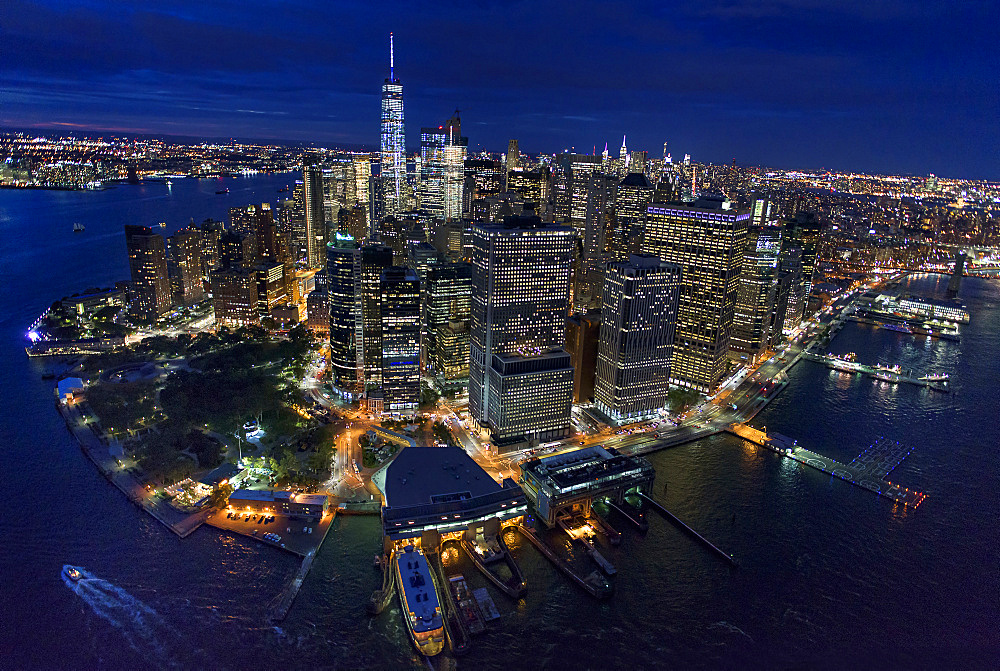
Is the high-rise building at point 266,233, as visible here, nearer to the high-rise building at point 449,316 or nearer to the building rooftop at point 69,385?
the high-rise building at point 449,316

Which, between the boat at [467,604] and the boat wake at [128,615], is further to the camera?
the boat at [467,604]

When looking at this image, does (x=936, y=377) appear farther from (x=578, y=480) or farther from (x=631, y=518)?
(x=578, y=480)

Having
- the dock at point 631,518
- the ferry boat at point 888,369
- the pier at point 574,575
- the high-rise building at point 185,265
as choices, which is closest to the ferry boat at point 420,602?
the pier at point 574,575

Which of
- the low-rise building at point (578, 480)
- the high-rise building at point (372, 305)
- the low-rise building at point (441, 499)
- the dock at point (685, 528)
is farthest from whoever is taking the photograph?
the high-rise building at point (372, 305)

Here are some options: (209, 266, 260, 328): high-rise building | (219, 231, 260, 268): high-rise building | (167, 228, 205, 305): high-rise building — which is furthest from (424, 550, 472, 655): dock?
(219, 231, 260, 268): high-rise building

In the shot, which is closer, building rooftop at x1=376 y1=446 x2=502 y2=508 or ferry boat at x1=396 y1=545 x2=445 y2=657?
ferry boat at x1=396 y1=545 x2=445 y2=657

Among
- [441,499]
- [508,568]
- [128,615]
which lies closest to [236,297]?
[128,615]

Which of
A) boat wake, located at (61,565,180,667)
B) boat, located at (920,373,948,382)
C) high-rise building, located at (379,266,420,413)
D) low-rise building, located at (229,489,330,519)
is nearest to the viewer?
boat wake, located at (61,565,180,667)

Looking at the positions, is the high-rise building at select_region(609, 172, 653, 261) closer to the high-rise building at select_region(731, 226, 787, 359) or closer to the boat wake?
the high-rise building at select_region(731, 226, 787, 359)
